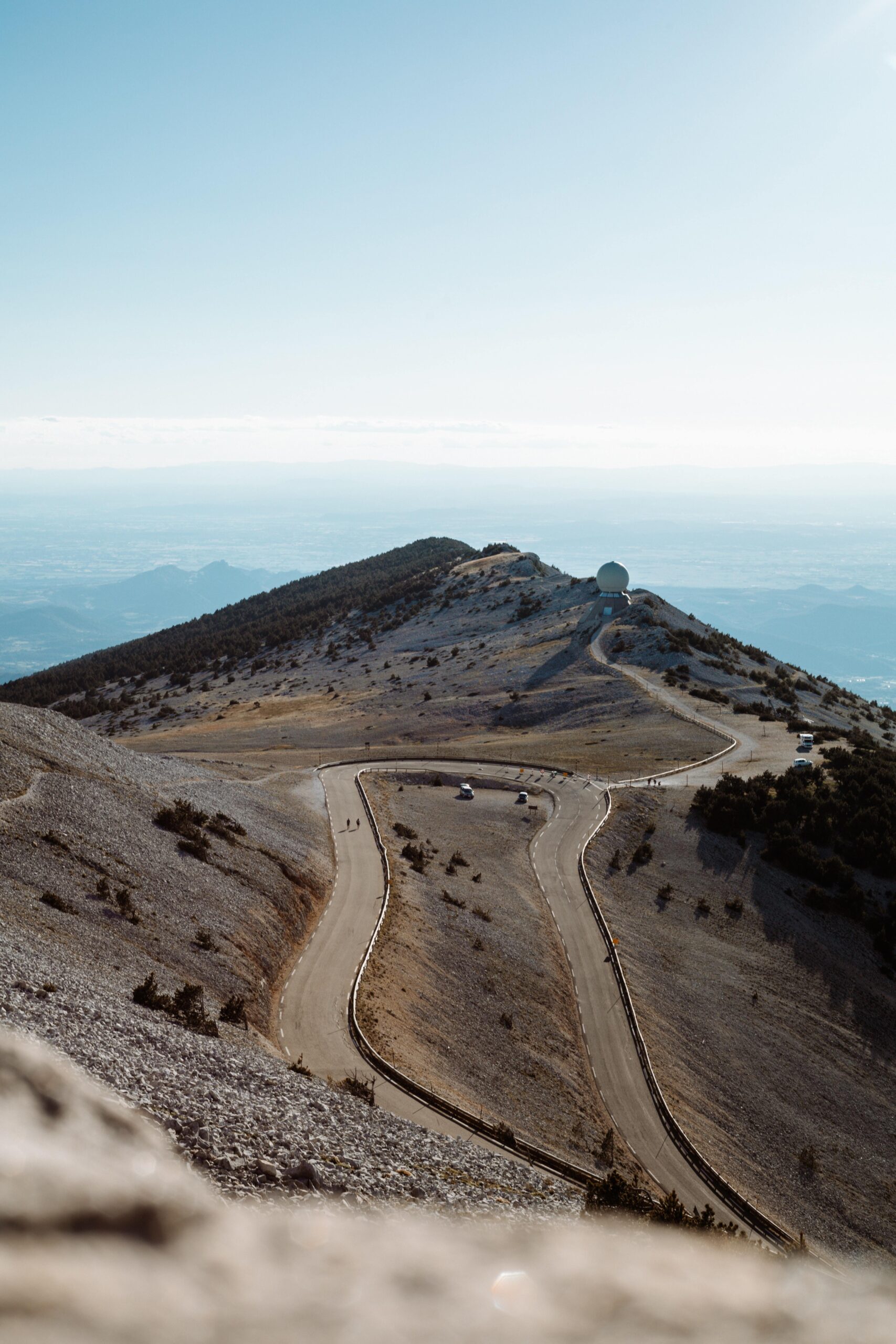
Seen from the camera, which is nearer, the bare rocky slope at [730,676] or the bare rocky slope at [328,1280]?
the bare rocky slope at [328,1280]

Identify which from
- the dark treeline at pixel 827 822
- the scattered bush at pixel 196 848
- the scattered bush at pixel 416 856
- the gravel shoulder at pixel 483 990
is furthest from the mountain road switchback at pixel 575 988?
the scattered bush at pixel 196 848

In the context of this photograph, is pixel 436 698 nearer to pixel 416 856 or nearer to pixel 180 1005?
pixel 416 856

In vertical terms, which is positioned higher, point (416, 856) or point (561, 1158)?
point (416, 856)

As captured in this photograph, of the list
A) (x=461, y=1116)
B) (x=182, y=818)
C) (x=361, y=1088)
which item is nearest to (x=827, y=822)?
(x=461, y=1116)

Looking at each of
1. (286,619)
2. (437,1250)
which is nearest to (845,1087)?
(437,1250)

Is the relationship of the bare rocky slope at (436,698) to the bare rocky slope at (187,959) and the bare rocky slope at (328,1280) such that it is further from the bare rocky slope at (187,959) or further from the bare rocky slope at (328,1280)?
the bare rocky slope at (328,1280)

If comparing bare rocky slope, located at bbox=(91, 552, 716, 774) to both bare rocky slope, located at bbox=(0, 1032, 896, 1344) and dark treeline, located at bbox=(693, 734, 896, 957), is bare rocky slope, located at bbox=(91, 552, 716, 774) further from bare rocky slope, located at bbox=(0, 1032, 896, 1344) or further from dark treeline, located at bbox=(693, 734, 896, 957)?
bare rocky slope, located at bbox=(0, 1032, 896, 1344)
